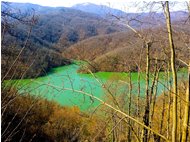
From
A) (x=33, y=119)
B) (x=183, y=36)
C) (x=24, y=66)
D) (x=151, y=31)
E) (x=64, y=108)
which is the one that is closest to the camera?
(x=24, y=66)

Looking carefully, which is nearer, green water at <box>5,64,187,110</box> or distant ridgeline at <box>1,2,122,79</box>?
green water at <box>5,64,187,110</box>

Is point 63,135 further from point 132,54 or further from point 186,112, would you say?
point 186,112

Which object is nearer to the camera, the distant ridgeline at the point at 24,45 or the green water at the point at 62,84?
the green water at the point at 62,84

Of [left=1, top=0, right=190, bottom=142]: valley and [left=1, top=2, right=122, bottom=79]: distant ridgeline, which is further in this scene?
[left=1, top=2, right=122, bottom=79]: distant ridgeline

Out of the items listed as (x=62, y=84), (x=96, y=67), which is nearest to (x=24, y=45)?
(x=62, y=84)

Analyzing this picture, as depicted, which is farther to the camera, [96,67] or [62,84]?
[96,67]

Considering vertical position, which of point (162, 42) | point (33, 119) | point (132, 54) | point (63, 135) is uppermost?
point (162, 42)

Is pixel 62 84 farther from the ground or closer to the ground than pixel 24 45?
closer to the ground

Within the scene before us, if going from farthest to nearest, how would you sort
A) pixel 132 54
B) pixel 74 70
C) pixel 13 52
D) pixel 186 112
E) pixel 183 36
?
1. pixel 132 54
2. pixel 183 36
3. pixel 74 70
4. pixel 13 52
5. pixel 186 112

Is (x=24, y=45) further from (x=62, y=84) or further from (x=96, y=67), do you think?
(x=96, y=67)

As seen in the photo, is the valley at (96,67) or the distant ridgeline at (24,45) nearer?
the valley at (96,67)

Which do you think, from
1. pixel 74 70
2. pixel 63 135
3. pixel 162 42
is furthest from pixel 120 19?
pixel 63 135
